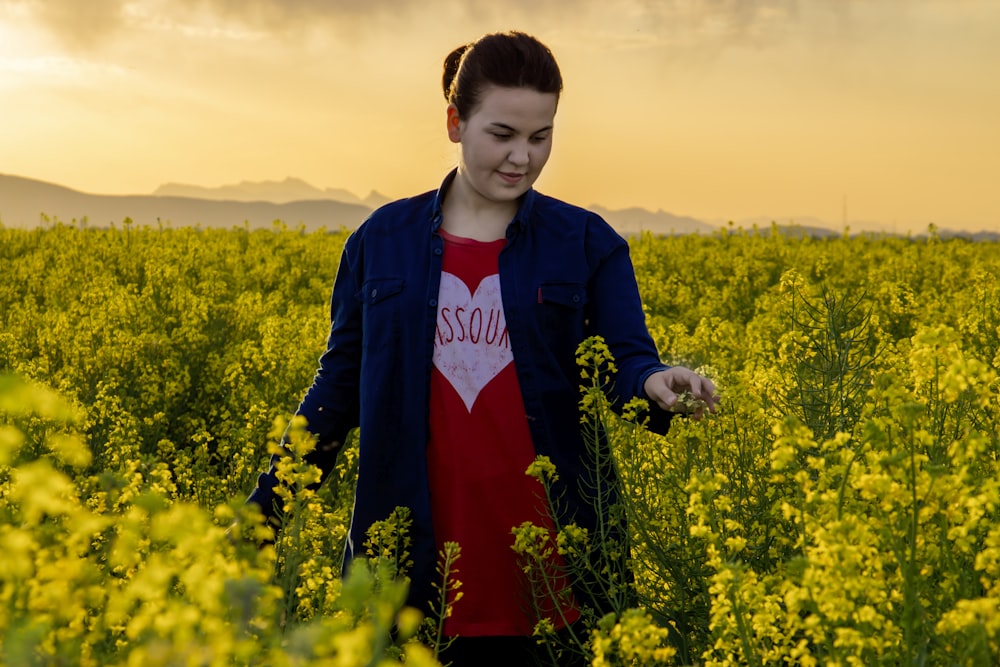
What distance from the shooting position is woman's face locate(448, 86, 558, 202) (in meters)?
2.74

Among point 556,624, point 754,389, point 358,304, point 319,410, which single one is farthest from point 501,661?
point 754,389

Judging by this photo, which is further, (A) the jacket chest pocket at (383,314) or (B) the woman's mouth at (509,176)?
(A) the jacket chest pocket at (383,314)

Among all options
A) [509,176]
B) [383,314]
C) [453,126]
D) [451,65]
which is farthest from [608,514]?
[451,65]

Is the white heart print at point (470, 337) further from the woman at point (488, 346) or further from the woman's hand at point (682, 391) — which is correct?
the woman's hand at point (682, 391)

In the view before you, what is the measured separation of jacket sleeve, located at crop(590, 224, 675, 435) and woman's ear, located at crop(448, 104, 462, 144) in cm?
48

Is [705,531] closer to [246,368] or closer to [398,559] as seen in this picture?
[398,559]

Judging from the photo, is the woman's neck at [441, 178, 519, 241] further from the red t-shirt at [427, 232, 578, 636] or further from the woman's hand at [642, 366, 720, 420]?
the woman's hand at [642, 366, 720, 420]

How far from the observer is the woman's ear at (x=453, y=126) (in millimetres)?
2947

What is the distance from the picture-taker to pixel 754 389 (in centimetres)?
385

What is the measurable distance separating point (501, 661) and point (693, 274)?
935cm

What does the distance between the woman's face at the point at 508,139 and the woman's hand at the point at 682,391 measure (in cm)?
64

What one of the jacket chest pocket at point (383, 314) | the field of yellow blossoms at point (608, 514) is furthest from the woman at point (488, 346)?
the field of yellow blossoms at point (608, 514)

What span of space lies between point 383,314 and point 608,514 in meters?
0.84

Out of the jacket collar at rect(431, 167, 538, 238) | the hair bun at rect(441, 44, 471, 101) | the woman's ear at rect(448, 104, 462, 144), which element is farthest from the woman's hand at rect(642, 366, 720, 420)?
the hair bun at rect(441, 44, 471, 101)
